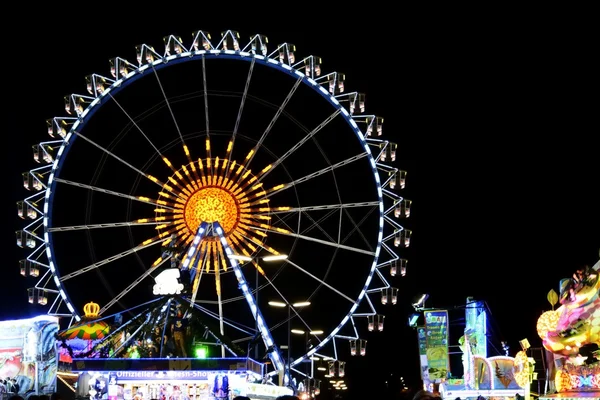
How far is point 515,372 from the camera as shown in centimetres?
3167

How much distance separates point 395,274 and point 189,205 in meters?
7.20

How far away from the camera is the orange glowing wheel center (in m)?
27.3

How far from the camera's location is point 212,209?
27.5 metres

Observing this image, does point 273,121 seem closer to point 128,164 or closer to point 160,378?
point 128,164

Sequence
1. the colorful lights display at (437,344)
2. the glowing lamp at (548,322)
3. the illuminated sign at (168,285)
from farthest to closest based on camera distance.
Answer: the colorful lights display at (437,344) < the glowing lamp at (548,322) < the illuminated sign at (168,285)

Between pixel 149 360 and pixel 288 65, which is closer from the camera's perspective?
pixel 149 360

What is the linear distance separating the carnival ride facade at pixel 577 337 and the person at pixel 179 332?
30.2ft

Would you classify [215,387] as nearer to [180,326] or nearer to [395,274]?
[180,326]

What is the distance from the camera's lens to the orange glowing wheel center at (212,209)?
1077 inches

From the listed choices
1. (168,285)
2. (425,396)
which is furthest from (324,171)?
(425,396)

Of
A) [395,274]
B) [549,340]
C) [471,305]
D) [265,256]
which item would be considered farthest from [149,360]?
[471,305]

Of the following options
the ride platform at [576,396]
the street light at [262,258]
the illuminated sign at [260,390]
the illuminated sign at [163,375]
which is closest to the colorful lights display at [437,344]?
the street light at [262,258]

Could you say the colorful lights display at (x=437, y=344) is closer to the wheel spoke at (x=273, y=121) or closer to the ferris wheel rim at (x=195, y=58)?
the ferris wheel rim at (x=195, y=58)

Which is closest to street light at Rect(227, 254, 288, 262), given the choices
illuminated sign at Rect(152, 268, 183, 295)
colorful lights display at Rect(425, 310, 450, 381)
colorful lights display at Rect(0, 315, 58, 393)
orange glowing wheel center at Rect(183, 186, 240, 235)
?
orange glowing wheel center at Rect(183, 186, 240, 235)
